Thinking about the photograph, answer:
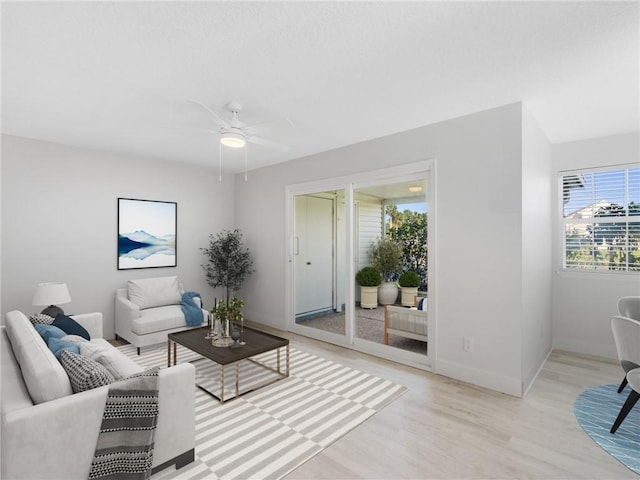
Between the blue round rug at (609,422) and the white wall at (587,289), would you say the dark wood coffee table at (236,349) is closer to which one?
the blue round rug at (609,422)

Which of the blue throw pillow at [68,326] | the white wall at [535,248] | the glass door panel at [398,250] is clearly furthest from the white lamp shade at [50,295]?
the white wall at [535,248]

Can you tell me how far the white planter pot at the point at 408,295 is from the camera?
3750mm

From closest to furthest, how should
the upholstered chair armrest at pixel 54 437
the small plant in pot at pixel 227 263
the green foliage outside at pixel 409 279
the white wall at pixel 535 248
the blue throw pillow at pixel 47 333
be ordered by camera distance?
the upholstered chair armrest at pixel 54 437
the blue throw pillow at pixel 47 333
the white wall at pixel 535 248
the green foliage outside at pixel 409 279
the small plant in pot at pixel 227 263

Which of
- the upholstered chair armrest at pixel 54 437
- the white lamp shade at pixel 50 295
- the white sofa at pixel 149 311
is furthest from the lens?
the white sofa at pixel 149 311

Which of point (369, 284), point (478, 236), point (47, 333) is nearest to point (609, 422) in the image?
point (478, 236)

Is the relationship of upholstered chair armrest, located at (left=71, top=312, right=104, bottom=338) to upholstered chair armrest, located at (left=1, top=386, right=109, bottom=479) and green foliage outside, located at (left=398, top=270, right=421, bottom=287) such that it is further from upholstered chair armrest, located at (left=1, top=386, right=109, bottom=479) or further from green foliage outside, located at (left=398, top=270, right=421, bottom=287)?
green foliage outside, located at (left=398, top=270, right=421, bottom=287)

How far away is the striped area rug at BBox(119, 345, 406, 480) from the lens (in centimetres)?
206

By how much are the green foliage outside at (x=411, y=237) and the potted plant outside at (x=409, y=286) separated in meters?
0.05

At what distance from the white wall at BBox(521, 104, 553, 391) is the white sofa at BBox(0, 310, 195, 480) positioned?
2.79 meters

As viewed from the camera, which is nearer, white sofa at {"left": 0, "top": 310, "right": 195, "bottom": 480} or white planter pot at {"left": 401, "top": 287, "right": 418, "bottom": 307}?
white sofa at {"left": 0, "top": 310, "right": 195, "bottom": 480}

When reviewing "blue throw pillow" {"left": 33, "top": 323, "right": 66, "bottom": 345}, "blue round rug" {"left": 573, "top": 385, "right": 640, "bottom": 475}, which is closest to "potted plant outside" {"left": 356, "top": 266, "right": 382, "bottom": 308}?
"blue round rug" {"left": 573, "top": 385, "right": 640, "bottom": 475}

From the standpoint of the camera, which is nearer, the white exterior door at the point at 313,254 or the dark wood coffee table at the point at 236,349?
the dark wood coffee table at the point at 236,349

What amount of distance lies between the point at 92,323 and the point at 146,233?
175 centimetres

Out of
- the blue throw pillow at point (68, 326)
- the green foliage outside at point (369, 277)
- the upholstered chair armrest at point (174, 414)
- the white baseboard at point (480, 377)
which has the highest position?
the green foliage outside at point (369, 277)
